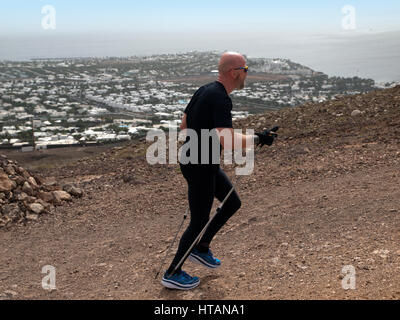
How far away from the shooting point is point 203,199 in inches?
118

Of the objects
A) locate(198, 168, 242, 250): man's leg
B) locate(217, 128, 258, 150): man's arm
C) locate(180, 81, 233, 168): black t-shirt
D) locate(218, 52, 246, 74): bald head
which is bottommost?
locate(198, 168, 242, 250): man's leg

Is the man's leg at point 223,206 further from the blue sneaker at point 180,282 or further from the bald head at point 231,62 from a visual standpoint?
the bald head at point 231,62

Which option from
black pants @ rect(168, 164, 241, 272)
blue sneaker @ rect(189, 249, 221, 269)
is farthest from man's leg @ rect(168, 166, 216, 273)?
blue sneaker @ rect(189, 249, 221, 269)

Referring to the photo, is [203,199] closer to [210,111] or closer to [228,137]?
[228,137]

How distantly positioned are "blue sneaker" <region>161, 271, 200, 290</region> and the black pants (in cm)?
8

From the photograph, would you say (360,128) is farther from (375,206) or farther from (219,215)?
(219,215)

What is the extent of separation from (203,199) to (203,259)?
2.21ft

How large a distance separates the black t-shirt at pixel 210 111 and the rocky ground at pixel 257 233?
3.96ft

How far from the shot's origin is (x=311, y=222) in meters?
Result: 4.28

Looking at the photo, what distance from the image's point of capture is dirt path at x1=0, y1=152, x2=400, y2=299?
3.11 m

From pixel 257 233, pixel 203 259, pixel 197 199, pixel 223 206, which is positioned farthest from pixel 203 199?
pixel 257 233

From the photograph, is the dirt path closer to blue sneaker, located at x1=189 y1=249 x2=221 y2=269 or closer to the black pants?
blue sneaker, located at x1=189 y1=249 x2=221 y2=269

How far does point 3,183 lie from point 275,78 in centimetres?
6698

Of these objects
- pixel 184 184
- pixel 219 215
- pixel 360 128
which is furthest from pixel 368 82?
pixel 219 215
